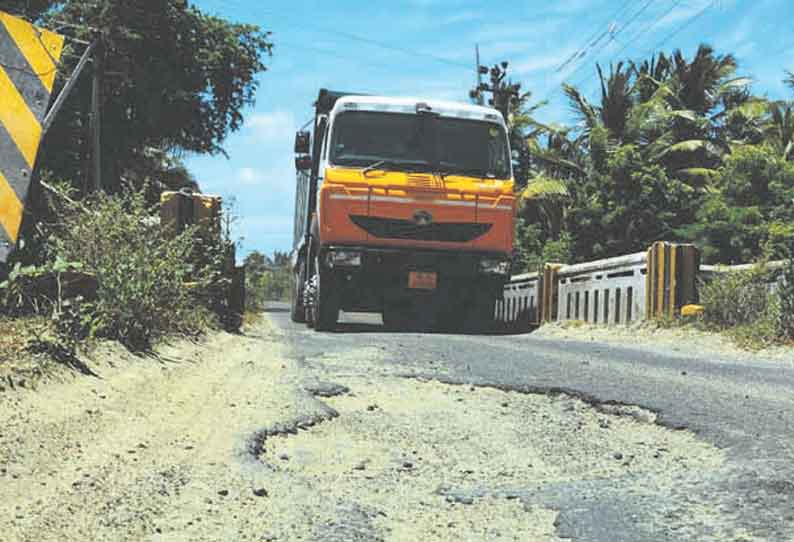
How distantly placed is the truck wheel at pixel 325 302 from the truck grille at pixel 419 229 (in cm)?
77

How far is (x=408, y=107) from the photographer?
32.2 ft

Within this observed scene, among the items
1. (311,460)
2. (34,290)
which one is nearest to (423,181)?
(34,290)

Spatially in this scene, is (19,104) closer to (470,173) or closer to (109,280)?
(109,280)

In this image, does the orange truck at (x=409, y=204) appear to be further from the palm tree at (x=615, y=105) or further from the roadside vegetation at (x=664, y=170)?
the palm tree at (x=615, y=105)


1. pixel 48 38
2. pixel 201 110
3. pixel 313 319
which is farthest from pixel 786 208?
pixel 48 38

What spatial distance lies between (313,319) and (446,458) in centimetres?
794

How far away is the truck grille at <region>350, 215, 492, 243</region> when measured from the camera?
956cm

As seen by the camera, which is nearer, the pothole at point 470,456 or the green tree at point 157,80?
the pothole at point 470,456

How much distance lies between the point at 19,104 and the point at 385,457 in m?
2.97

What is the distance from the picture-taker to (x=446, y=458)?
294cm

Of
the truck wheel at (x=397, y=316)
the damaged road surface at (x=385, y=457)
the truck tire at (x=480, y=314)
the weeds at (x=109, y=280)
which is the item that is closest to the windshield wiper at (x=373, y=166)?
the truck wheel at (x=397, y=316)

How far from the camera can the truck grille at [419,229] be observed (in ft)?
31.4

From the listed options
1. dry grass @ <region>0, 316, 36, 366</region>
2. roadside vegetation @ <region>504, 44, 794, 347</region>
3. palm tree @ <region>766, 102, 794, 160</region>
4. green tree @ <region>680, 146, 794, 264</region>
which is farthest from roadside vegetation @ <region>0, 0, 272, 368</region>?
palm tree @ <region>766, 102, 794, 160</region>

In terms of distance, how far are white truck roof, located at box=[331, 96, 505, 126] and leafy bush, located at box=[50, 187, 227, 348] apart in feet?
11.6
